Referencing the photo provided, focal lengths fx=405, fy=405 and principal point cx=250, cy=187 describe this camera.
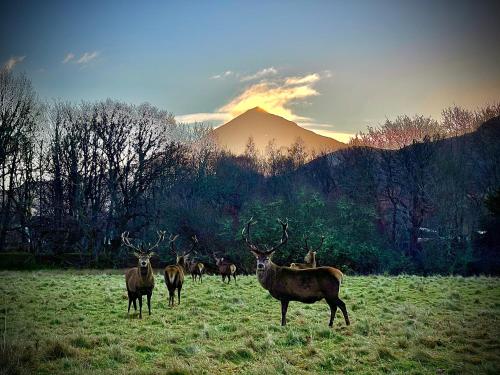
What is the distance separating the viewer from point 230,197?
43812 mm

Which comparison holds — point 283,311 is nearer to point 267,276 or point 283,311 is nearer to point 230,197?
point 267,276

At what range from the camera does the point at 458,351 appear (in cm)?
777

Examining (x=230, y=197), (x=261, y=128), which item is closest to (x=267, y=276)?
(x=230, y=197)

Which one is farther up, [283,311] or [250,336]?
[283,311]

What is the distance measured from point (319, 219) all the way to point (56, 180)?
25.3 metres

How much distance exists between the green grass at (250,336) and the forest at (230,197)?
1774 cm

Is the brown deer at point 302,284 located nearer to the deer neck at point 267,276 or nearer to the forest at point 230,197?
the deer neck at point 267,276

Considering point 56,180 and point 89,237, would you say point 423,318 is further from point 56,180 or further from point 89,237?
point 56,180

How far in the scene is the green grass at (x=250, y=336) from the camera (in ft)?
23.0

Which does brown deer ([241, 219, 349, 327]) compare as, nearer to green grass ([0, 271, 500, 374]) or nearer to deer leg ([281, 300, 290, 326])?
deer leg ([281, 300, 290, 326])

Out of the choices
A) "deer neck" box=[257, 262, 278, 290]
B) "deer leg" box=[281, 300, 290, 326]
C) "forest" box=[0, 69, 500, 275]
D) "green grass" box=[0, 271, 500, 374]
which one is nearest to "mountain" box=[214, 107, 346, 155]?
"forest" box=[0, 69, 500, 275]

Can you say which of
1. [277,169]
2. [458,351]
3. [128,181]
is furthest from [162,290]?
[277,169]

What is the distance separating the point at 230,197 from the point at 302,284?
33910mm

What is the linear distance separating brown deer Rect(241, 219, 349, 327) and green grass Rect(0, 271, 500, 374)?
587 millimetres
